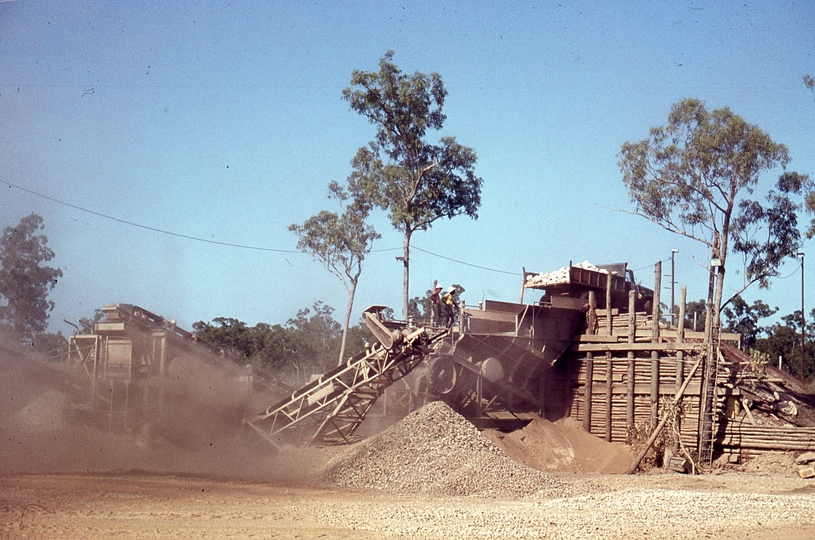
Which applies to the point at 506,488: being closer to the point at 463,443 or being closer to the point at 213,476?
the point at 463,443

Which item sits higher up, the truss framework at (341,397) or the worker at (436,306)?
the worker at (436,306)

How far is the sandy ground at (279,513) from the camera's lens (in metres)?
10.5

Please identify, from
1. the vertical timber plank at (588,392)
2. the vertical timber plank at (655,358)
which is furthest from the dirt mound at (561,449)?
the vertical timber plank at (655,358)

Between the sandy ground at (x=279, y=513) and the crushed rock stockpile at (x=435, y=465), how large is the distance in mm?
775

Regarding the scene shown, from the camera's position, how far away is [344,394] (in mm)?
18891

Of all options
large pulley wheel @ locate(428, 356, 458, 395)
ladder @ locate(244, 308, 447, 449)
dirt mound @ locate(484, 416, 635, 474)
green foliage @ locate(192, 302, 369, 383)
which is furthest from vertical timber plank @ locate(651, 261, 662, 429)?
green foliage @ locate(192, 302, 369, 383)

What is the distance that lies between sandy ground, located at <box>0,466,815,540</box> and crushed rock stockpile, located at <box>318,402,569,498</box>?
77 centimetres

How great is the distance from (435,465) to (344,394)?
12.0ft

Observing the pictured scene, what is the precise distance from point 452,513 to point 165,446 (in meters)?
9.77

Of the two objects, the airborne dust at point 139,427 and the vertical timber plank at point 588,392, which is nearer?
the airborne dust at point 139,427

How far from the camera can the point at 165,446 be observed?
19.2 m

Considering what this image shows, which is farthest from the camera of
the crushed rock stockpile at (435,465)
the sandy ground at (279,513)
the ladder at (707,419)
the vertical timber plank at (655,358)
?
the vertical timber plank at (655,358)

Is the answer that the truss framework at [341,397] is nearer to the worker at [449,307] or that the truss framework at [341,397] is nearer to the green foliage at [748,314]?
the worker at [449,307]

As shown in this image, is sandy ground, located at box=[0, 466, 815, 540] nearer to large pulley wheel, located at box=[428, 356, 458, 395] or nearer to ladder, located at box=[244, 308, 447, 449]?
ladder, located at box=[244, 308, 447, 449]
